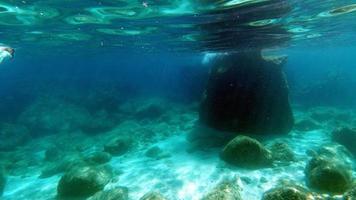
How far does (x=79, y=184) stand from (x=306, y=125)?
15862 millimetres

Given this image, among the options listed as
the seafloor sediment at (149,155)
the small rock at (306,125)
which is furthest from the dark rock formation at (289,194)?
the small rock at (306,125)

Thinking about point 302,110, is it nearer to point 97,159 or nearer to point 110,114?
point 110,114

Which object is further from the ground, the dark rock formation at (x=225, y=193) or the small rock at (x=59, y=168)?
the dark rock formation at (x=225, y=193)

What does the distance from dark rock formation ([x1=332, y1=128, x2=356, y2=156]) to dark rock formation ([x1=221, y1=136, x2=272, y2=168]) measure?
5931mm

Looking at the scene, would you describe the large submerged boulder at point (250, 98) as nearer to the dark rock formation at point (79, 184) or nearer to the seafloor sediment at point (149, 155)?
the seafloor sediment at point (149, 155)

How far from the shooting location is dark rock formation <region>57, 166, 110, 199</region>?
1175cm

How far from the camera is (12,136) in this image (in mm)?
22891

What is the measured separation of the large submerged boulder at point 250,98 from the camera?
57.7 ft

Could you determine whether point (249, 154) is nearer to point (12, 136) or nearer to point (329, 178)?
point (329, 178)

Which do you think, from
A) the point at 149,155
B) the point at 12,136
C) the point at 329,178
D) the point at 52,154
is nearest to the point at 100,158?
the point at 149,155

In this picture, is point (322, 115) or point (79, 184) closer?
point (79, 184)

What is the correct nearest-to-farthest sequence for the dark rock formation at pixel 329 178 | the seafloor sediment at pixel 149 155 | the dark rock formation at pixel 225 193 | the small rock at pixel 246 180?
the dark rock formation at pixel 225 193, the dark rock formation at pixel 329 178, the small rock at pixel 246 180, the seafloor sediment at pixel 149 155

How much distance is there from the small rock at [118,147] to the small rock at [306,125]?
1126 cm

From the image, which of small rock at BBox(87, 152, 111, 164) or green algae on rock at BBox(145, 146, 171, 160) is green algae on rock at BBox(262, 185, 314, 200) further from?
small rock at BBox(87, 152, 111, 164)
